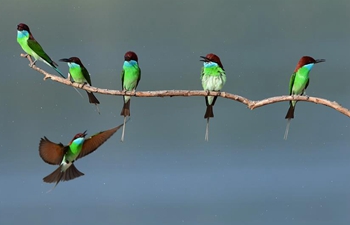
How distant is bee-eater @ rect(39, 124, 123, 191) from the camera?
2490 mm

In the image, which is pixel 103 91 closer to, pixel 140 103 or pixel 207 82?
pixel 207 82

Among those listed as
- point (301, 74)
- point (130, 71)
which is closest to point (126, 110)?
point (130, 71)

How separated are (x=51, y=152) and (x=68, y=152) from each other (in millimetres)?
73

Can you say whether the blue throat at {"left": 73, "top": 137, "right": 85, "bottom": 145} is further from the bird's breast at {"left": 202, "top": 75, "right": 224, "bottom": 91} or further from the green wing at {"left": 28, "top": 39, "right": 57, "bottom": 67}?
the bird's breast at {"left": 202, "top": 75, "right": 224, "bottom": 91}

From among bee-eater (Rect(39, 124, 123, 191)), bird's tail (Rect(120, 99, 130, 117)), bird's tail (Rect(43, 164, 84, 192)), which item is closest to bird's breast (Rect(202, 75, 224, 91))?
bird's tail (Rect(120, 99, 130, 117))

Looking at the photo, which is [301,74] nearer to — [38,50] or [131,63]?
[131,63]

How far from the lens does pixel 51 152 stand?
2516 mm

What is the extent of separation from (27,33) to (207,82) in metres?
0.97

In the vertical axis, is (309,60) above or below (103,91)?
above

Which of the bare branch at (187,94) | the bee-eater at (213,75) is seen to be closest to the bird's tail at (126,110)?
the bare branch at (187,94)

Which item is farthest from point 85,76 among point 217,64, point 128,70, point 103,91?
point 217,64

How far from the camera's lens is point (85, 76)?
292 centimetres

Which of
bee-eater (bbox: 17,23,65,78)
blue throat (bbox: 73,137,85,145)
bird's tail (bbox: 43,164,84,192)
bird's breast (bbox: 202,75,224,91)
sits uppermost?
bee-eater (bbox: 17,23,65,78)

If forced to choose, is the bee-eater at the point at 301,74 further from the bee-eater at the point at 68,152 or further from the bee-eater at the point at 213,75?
the bee-eater at the point at 68,152
